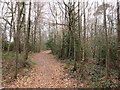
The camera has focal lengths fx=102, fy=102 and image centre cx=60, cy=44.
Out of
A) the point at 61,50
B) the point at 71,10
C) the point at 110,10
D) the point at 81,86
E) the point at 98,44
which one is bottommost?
the point at 81,86

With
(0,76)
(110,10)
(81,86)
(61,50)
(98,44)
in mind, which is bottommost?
(81,86)

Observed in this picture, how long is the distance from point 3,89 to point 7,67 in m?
2.90

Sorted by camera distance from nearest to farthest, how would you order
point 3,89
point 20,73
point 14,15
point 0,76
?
1. point 3,89
2. point 0,76
3. point 20,73
4. point 14,15

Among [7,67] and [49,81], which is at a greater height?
[7,67]

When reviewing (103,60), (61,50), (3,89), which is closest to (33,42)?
(61,50)

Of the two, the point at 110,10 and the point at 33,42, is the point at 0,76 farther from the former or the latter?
the point at 33,42

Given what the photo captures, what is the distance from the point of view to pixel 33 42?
2236 cm

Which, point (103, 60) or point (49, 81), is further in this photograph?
point (103, 60)

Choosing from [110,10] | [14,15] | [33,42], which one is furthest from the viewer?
[33,42]

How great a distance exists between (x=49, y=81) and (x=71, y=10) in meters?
6.18

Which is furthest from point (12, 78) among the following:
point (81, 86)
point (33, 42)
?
point (33, 42)

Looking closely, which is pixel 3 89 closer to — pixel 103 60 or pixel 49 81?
pixel 49 81

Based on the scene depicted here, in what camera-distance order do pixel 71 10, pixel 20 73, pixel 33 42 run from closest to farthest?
pixel 20 73 → pixel 71 10 → pixel 33 42

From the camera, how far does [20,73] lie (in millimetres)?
7324
